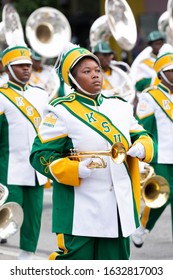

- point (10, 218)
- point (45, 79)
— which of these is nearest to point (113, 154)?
point (10, 218)

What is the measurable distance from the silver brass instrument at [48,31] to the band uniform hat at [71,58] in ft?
32.8

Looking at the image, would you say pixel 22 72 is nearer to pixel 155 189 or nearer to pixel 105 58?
pixel 155 189

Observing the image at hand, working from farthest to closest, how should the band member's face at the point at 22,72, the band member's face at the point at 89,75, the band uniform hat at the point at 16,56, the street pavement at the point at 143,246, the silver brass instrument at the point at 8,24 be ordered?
the silver brass instrument at the point at 8,24
the street pavement at the point at 143,246
the band uniform hat at the point at 16,56
the band member's face at the point at 22,72
the band member's face at the point at 89,75

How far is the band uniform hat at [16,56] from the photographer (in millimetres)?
9625

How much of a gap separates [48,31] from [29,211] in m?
8.51

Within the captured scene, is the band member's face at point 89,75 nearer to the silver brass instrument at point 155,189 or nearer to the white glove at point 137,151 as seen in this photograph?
the white glove at point 137,151

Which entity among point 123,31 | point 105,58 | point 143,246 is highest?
point 123,31

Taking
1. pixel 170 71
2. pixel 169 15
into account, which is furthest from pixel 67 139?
pixel 169 15

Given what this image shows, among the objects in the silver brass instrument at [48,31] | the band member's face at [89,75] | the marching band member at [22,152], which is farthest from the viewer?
the silver brass instrument at [48,31]

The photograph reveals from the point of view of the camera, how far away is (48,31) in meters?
17.5

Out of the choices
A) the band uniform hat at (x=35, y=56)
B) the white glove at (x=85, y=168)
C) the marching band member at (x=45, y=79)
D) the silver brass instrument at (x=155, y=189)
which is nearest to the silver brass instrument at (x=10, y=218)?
the silver brass instrument at (x=155, y=189)

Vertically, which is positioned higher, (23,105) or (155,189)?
(23,105)
